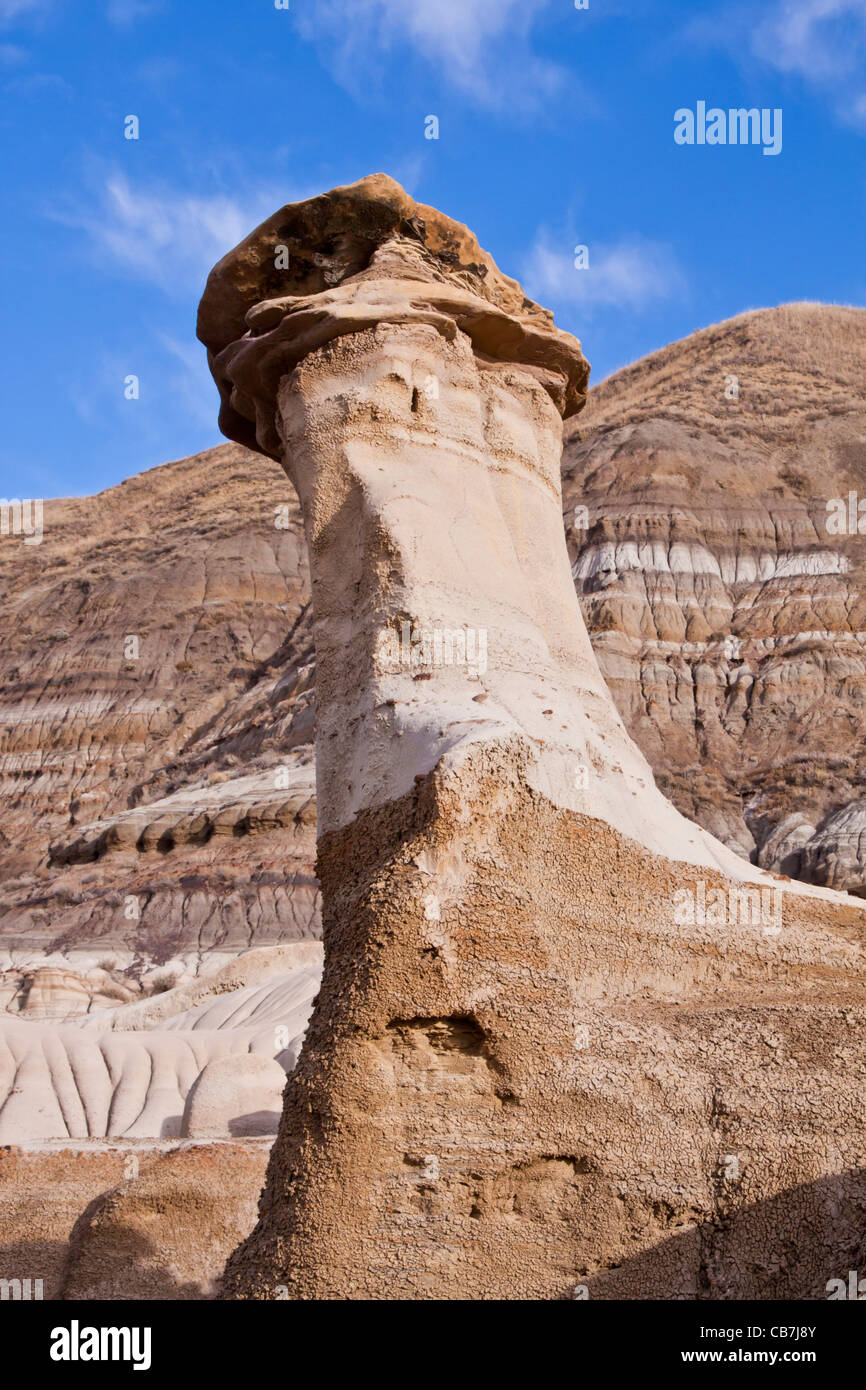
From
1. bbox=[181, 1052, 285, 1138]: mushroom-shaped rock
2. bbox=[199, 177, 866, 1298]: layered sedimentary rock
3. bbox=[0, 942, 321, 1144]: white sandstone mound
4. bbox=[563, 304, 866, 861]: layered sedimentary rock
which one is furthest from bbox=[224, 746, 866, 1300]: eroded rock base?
bbox=[563, 304, 866, 861]: layered sedimentary rock

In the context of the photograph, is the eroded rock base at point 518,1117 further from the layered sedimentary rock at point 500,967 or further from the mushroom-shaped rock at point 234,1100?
the mushroom-shaped rock at point 234,1100

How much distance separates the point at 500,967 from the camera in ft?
19.3

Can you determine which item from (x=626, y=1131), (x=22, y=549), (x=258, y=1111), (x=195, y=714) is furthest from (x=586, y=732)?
(x=22, y=549)

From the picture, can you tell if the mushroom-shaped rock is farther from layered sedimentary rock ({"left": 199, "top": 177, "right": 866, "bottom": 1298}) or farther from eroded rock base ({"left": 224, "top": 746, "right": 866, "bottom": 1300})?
eroded rock base ({"left": 224, "top": 746, "right": 866, "bottom": 1300})

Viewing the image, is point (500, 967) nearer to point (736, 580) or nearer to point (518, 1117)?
point (518, 1117)

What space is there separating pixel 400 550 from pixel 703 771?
28944mm

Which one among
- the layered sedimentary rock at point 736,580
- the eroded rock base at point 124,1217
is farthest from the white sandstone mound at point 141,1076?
the layered sedimentary rock at point 736,580

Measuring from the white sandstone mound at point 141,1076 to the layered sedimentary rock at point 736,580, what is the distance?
17720 mm

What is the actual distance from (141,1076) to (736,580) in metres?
32.2

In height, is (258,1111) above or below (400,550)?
below

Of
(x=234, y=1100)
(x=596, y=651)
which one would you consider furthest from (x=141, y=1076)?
(x=596, y=651)

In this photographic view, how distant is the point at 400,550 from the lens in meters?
7.54

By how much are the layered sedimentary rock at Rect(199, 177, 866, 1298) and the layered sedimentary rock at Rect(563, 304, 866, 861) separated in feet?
71.1
